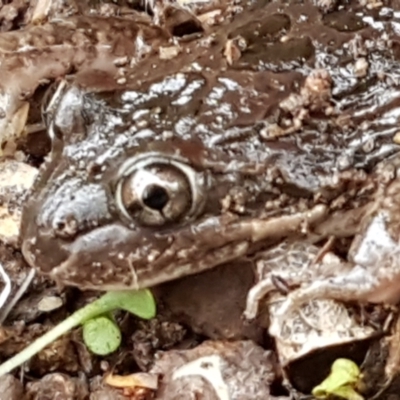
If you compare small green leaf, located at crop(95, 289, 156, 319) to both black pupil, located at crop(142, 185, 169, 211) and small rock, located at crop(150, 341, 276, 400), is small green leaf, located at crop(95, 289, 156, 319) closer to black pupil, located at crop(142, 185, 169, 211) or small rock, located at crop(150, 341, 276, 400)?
small rock, located at crop(150, 341, 276, 400)

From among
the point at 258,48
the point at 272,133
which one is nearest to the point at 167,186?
the point at 272,133

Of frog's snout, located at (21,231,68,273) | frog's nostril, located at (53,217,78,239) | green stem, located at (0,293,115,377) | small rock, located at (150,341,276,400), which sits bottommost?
small rock, located at (150,341,276,400)

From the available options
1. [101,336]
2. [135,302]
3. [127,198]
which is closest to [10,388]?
[101,336]

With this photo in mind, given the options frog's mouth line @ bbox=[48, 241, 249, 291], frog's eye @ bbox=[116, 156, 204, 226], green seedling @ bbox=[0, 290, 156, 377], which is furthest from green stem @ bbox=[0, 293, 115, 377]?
frog's eye @ bbox=[116, 156, 204, 226]

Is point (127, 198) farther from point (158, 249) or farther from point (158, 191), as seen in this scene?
point (158, 249)

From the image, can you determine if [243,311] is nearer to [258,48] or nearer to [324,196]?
[324,196]

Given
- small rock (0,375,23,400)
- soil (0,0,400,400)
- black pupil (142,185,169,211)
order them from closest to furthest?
black pupil (142,185,169,211)
soil (0,0,400,400)
small rock (0,375,23,400)

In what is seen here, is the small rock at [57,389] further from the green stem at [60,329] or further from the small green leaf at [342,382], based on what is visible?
the small green leaf at [342,382]
